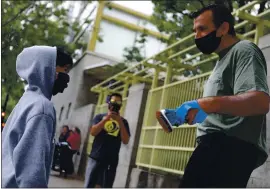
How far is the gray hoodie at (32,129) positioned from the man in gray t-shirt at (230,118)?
26.2 inches

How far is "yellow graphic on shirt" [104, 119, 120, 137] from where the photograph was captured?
5223mm

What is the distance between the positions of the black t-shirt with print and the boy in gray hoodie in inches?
112

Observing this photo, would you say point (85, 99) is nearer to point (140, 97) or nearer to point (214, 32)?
point (140, 97)

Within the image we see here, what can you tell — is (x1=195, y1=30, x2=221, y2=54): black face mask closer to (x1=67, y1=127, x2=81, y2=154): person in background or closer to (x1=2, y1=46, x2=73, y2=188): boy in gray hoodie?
(x1=2, y1=46, x2=73, y2=188): boy in gray hoodie

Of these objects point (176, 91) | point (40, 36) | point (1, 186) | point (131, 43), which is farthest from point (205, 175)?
point (131, 43)

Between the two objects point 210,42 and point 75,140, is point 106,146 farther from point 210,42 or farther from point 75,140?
point 75,140

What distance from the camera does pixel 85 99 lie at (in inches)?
645

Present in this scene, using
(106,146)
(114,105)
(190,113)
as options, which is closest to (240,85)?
(190,113)

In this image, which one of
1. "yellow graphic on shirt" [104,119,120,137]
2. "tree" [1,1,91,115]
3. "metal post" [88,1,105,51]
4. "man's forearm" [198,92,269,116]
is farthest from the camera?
"metal post" [88,1,105,51]

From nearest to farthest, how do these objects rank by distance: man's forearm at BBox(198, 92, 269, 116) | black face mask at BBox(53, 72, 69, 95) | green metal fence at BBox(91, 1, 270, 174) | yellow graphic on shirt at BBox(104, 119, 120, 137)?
man's forearm at BBox(198, 92, 269, 116) → black face mask at BBox(53, 72, 69, 95) → yellow graphic on shirt at BBox(104, 119, 120, 137) → green metal fence at BBox(91, 1, 270, 174)

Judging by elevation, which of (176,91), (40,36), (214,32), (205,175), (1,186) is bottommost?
(1,186)

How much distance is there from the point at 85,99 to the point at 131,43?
4368 millimetres

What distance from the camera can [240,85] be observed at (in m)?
2.08

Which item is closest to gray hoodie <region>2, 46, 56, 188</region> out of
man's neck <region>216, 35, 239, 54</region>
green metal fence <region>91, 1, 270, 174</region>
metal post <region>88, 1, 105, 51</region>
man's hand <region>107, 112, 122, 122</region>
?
man's neck <region>216, 35, 239, 54</region>
